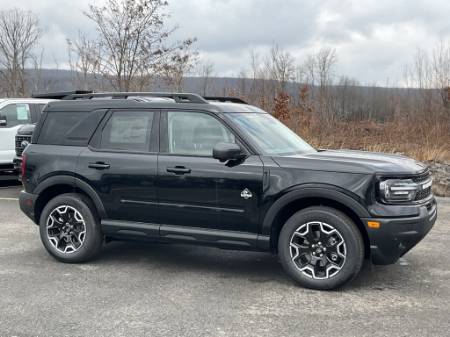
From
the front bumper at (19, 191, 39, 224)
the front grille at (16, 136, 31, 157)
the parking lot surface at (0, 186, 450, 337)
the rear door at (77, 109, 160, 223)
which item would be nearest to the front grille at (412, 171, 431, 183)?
the parking lot surface at (0, 186, 450, 337)

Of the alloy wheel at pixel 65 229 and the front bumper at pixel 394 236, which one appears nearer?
the front bumper at pixel 394 236

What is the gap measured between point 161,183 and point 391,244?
2.23m

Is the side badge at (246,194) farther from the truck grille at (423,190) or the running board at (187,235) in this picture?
the truck grille at (423,190)

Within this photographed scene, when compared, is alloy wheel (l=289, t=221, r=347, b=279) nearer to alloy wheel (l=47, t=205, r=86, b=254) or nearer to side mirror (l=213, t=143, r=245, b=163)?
side mirror (l=213, t=143, r=245, b=163)

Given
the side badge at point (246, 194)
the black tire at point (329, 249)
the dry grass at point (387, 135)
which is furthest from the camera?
the dry grass at point (387, 135)

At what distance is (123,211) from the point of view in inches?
221

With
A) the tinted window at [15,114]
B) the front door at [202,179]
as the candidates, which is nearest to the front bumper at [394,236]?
the front door at [202,179]

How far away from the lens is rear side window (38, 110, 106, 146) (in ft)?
19.5

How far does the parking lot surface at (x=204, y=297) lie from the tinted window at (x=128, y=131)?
1.29 meters

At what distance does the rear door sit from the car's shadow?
69cm

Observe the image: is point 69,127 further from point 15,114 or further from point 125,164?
point 15,114

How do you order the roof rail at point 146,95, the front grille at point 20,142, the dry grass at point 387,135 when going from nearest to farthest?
the roof rail at point 146,95
the front grille at point 20,142
the dry grass at point 387,135

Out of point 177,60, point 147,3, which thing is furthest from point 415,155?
point 147,3

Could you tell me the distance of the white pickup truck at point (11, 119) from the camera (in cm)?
1190
